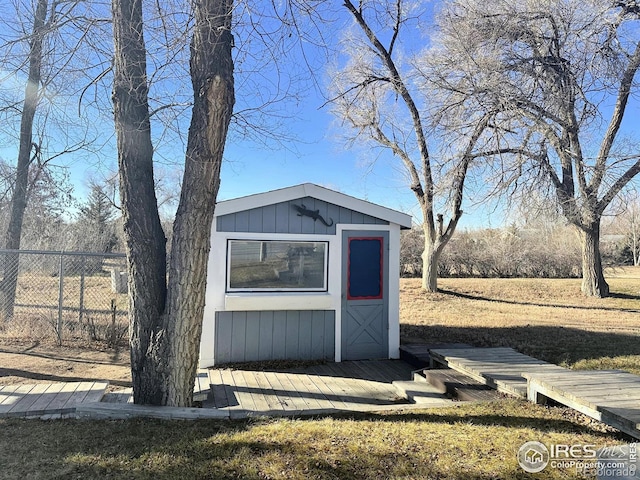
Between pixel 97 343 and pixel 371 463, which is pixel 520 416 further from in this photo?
pixel 97 343

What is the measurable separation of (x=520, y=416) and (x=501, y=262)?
1686 cm

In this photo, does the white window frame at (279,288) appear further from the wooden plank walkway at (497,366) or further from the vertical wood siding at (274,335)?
the wooden plank walkway at (497,366)

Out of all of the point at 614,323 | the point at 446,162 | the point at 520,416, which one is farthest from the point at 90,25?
the point at 614,323

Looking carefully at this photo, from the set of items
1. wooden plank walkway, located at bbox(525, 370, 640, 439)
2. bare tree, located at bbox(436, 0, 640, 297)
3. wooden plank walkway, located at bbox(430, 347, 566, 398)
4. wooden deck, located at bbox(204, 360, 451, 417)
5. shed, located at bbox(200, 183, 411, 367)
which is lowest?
wooden deck, located at bbox(204, 360, 451, 417)

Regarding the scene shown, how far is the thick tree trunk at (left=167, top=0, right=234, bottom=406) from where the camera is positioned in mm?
3303

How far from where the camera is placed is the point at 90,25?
3996 mm

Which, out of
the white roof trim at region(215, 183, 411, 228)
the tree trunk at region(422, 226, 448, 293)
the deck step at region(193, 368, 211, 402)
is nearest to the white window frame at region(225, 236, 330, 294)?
the white roof trim at region(215, 183, 411, 228)

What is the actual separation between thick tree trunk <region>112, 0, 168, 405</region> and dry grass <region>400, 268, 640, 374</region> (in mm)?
4770

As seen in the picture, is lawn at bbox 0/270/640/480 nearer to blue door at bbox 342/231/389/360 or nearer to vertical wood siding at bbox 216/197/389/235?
blue door at bbox 342/231/389/360

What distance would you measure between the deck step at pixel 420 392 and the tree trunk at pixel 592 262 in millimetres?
10444

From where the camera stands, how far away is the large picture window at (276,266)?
18.8 feet

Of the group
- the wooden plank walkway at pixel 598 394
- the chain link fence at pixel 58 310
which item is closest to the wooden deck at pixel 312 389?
the wooden plank walkway at pixel 598 394

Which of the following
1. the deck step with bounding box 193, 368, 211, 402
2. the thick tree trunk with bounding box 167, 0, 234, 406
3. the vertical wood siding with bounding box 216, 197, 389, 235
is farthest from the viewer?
the vertical wood siding with bounding box 216, 197, 389, 235

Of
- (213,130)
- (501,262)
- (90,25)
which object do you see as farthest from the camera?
(501,262)
